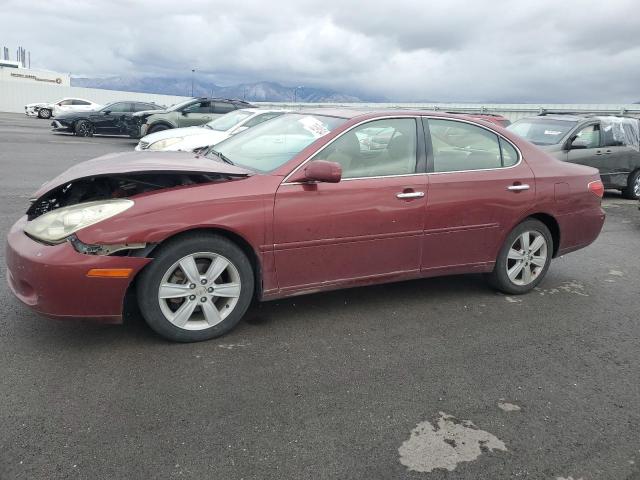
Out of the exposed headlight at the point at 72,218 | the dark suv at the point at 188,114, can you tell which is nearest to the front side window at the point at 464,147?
the exposed headlight at the point at 72,218

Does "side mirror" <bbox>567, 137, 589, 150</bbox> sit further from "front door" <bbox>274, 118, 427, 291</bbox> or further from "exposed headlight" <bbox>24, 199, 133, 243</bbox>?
"exposed headlight" <bbox>24, 199, 133, 243</bbox>

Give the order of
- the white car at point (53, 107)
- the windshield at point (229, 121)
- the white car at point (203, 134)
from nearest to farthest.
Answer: the white car at point (203, 134)
the windshield at point (229, 121)
the white car at point (53, 107)

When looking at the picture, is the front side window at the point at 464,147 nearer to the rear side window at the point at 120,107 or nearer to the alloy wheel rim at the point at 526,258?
the alloy wheel rim at the point at 526,258

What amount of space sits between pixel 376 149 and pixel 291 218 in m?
0.97

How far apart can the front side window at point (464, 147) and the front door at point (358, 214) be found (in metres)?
0.17

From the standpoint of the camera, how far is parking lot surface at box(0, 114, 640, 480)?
2459 mm

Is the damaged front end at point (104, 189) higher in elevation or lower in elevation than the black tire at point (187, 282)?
higher

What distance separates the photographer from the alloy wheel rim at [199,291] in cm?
338

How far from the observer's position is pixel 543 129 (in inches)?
411

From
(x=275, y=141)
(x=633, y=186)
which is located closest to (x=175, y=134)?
(x=275, y=141)

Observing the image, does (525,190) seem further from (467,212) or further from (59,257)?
(59,257)

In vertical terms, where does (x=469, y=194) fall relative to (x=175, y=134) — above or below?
below

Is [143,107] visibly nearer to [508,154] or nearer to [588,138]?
[588,138]

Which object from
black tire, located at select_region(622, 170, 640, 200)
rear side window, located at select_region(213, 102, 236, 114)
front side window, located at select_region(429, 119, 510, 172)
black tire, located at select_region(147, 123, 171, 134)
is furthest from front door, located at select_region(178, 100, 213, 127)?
front side window, located at select_region(429, 119, 510, 172)
